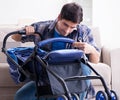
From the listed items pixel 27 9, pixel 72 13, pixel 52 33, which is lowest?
pixel 27 9

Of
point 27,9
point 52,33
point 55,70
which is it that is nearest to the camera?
point 55,70

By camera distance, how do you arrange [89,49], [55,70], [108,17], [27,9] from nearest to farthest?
[55,70]
[89,49]
[108,17]
[27,9]

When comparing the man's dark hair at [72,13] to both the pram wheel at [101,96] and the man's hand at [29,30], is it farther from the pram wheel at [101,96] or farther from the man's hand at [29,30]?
the pram wheel at [101,96]

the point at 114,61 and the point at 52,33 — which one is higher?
the point at 52,33

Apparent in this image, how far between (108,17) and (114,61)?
144cm

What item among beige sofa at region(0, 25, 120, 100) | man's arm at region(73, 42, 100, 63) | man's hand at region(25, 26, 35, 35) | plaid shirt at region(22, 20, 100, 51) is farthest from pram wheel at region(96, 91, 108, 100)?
beige sofa at region(0, 25, 120, 100)

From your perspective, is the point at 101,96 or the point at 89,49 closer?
the point at 101,96

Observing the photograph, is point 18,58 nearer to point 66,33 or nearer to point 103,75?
point 66,33

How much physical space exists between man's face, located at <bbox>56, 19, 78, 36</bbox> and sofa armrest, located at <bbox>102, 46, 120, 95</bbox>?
0.78 meters

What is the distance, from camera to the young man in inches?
64.0

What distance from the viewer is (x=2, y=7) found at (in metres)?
4.16

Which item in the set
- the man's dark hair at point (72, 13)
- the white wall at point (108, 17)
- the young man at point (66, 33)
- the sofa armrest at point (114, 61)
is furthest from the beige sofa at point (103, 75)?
the white wall at point (108, 17)

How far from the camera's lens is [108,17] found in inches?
150

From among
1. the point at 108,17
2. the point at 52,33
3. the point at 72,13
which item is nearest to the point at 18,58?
the point at 52,33
